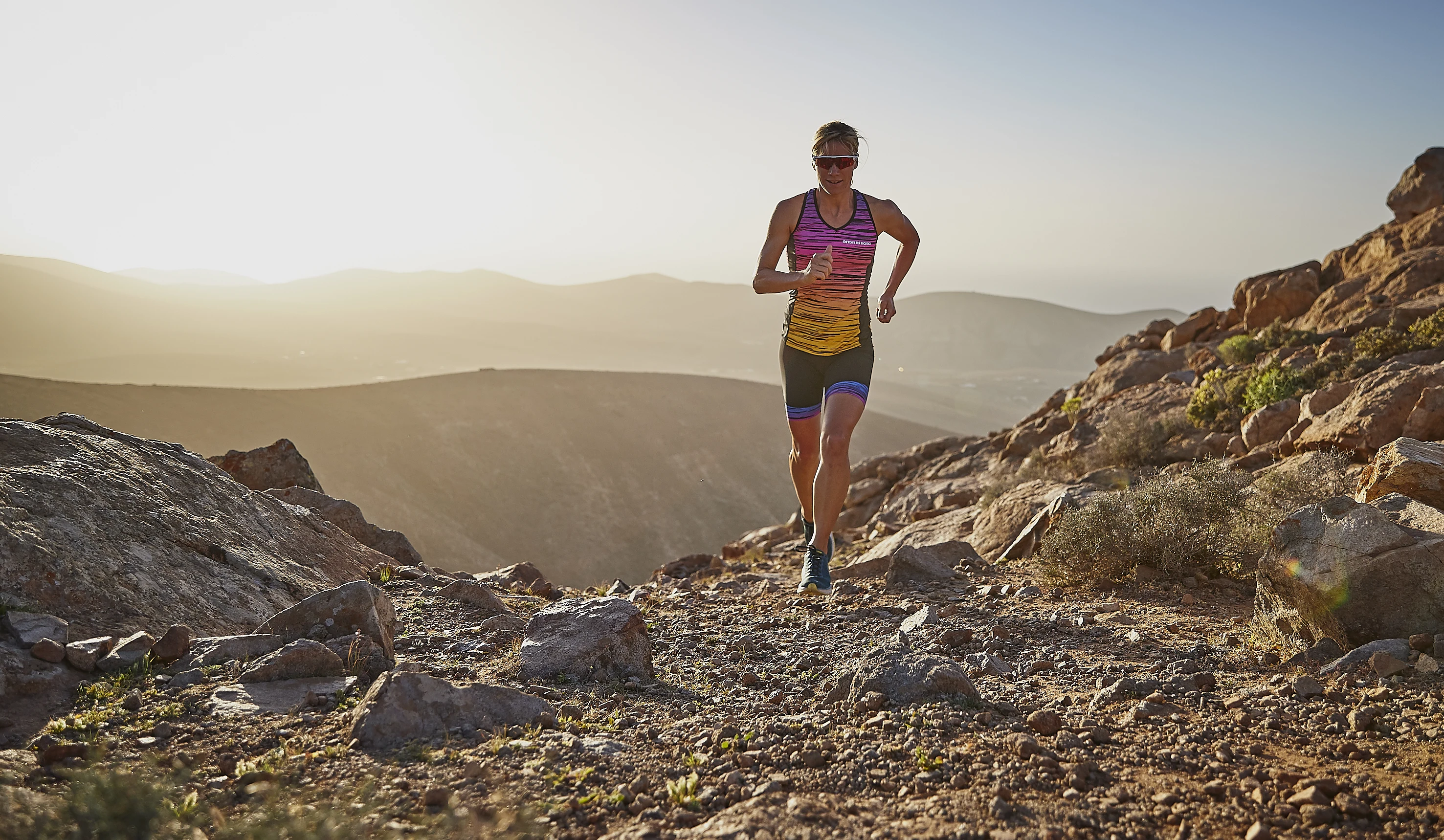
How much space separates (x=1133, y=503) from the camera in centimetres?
518

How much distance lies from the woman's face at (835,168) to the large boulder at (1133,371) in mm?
9465

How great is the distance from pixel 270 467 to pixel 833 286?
6.34m

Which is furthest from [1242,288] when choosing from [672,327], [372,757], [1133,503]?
[672,327]

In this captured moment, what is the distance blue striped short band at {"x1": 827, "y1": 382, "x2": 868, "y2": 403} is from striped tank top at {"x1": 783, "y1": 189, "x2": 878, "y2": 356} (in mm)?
210

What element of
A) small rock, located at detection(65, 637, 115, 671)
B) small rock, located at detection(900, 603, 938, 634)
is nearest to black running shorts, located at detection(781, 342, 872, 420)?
small rock, located at detection(900, 603, 938, 634)

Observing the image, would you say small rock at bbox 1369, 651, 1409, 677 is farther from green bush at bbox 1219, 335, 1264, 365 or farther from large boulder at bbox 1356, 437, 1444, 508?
green bush at bbox 1219, 335, 1264, 365

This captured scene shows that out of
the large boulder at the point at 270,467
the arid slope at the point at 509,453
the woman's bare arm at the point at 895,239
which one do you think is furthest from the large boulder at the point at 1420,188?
the arid slope at the point at 509,453

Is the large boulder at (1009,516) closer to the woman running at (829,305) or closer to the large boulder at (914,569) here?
the large boulder at (914,569)

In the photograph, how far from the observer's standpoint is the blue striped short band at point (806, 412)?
16.9ft

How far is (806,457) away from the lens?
17.5 ft

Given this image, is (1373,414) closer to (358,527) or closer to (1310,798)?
(1310,798)

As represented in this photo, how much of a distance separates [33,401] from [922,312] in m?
153

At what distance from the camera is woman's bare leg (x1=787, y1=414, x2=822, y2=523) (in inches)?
205

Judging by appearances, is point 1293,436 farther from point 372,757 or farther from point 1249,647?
point 372,757
